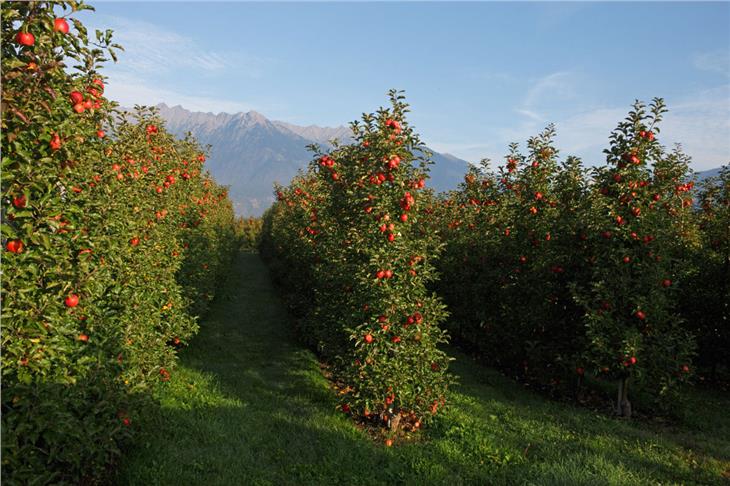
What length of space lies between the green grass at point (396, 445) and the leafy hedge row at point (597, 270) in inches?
42.9

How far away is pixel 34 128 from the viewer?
3.74 metres

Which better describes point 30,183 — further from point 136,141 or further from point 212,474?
point 212,474

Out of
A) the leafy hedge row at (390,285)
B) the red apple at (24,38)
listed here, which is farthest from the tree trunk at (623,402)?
the red apple at (24,38)

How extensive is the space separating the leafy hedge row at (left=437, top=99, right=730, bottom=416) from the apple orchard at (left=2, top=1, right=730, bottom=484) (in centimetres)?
4

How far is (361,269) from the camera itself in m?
6.95

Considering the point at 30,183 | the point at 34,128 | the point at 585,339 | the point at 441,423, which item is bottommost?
the point at 441,423

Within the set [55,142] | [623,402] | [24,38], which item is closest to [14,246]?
[55,142]

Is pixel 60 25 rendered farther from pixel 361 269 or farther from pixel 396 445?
pixel 396 445

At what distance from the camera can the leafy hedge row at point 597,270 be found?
802 centimetres

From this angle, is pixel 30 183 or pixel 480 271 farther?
pixel 480 271

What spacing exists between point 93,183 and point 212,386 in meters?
4.97

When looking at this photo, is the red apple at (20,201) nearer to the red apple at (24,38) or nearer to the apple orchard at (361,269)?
the apple orchard at (361,269)

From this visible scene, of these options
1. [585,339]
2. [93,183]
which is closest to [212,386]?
[93,183]

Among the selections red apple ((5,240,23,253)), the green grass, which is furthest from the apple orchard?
the green grass
